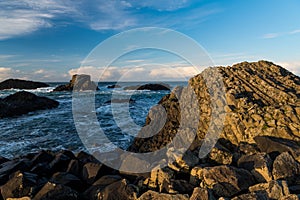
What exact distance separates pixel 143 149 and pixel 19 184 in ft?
15.2

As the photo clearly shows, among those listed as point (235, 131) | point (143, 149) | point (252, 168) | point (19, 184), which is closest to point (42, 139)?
point (143, 149)

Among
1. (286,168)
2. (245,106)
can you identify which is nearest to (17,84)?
(245,106)

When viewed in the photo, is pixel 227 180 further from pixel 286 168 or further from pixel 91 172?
pixel 91 172

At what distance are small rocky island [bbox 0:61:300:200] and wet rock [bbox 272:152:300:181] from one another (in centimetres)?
2

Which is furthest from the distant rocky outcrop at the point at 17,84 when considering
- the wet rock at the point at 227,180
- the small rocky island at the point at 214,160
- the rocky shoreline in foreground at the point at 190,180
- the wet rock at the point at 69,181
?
the wet rock at the point at 227,180

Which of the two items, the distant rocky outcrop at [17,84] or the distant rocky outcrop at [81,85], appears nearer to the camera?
the distant rocky outcrop at [81,85]

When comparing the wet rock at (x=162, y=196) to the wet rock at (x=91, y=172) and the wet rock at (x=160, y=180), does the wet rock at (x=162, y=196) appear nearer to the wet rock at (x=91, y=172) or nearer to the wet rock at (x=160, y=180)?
the wet rock at (x=160, y=180)

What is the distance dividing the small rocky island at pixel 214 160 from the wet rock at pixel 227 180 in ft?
0.05

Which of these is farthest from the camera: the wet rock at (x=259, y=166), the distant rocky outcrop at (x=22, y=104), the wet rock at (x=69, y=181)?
the distant rocky outcrop at (x=22, y=104)

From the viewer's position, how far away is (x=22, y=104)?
24.0m

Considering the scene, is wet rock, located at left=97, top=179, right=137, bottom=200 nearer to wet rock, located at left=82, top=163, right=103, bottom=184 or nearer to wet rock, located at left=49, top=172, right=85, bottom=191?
wet rock, located at left=49, top=172, right=85, bottom=191

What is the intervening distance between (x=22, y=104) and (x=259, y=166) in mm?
23817

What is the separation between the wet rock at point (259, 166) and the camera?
477cm

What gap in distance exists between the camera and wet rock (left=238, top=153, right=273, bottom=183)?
477cm
